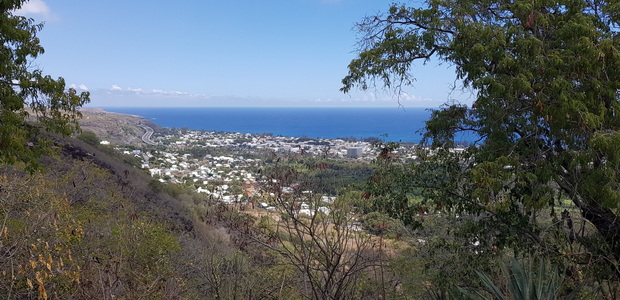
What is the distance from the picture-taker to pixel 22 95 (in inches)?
294

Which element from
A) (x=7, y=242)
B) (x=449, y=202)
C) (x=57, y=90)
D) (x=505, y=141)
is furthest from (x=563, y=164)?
(x=57, y=90)

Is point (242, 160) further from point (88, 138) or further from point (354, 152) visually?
point (354, 152)

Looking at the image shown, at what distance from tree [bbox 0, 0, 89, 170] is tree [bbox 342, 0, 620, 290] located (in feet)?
18.6

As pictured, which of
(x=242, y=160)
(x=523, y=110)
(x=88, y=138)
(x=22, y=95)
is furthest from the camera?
(x=88, y=138)

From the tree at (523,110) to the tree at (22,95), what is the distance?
5.67 metres

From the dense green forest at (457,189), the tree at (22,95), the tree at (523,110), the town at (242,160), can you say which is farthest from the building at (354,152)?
the tree at (22,95)

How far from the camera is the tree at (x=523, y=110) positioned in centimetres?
451

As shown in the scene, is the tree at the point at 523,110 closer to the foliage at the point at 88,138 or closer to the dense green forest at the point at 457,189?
the dense green forest at the point at 457,189

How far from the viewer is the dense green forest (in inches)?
173

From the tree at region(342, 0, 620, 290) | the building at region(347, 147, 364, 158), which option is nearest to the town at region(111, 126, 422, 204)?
the building at region(347, 147, 364, 158)

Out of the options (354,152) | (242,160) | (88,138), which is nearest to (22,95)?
(354,152)

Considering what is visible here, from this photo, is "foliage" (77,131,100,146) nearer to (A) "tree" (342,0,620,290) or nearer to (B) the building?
(B) the building

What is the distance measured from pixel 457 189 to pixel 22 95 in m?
7.87

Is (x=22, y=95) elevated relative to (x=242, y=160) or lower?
elevated
